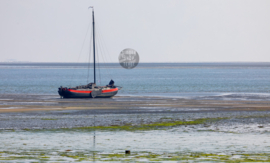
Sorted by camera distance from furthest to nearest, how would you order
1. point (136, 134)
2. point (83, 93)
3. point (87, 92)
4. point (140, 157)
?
point (87, 92), point (83, 93), point (136, 134), point (140, 157)

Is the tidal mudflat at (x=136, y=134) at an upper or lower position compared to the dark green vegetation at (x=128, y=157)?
lower

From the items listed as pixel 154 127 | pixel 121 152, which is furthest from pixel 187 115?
pixel 121 152

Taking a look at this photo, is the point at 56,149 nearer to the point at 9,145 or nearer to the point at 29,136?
the point at 9,145

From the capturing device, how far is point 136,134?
28.2 m

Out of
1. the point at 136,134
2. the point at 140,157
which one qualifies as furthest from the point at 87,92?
the point at 140,157

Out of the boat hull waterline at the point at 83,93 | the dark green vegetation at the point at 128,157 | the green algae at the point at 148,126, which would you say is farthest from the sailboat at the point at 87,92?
the dark green vegetation at the point at 128,157

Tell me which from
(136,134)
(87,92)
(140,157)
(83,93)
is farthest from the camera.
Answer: (87,92)

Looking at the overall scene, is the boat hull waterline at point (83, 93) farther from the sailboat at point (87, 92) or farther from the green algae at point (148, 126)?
the green algae at point (148, 126)

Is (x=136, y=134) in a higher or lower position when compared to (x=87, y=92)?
lower

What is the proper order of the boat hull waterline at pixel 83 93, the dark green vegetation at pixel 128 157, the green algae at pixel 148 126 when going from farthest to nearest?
the boat hull waterline at pixel 83 93 → the green algae at pixel 148 126 → the dark green vegetation at pixel 128 157

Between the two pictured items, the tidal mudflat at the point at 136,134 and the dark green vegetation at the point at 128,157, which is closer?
the dark green vegetation at the point at 128,157

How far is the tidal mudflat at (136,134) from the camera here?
2111 centimetres

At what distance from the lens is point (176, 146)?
23.8 m

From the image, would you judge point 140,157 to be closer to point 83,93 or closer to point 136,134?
point 136,134
